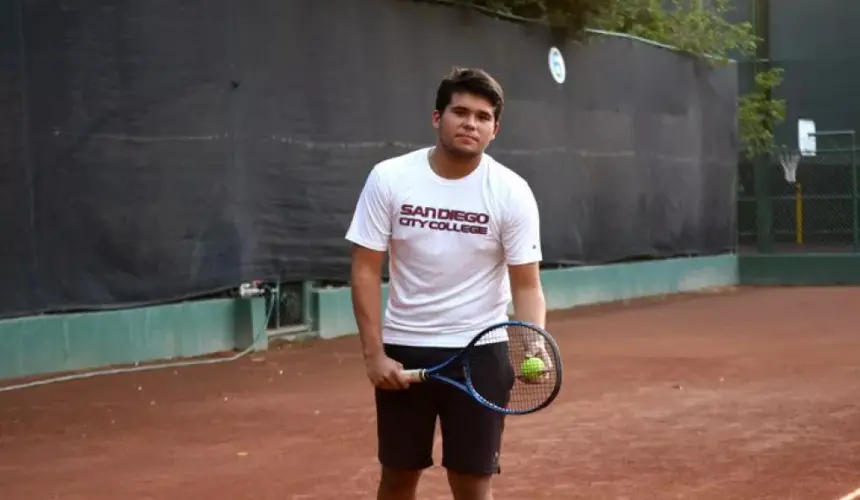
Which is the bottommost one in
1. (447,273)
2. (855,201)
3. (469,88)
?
(855,201)

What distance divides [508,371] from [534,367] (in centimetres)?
12

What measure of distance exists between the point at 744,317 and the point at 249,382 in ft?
24.5

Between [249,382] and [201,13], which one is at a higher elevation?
[201,13]

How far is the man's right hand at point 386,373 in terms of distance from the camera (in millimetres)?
4500

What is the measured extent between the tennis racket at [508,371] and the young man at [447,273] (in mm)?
13

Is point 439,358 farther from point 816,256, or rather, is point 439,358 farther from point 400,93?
point 816,256

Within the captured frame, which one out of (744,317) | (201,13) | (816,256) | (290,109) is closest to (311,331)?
(290,109)

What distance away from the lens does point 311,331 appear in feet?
44.7

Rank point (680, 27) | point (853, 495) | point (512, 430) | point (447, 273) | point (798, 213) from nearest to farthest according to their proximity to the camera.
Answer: point (447, 273), point (853, 495), point (512, 430), point (680, 27), point (798, 213)

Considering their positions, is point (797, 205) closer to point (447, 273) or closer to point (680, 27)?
point (680, 27)

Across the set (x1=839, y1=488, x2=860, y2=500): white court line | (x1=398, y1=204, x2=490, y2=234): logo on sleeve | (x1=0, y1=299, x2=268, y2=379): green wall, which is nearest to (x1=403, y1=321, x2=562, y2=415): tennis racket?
(x1=398, y1=204, x2=490, y2=234): logo on sleeve

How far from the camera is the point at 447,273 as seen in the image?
15.1ft

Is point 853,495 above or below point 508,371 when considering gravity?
below

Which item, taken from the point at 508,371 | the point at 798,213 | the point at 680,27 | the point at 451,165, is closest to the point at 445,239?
the point at 451,165
